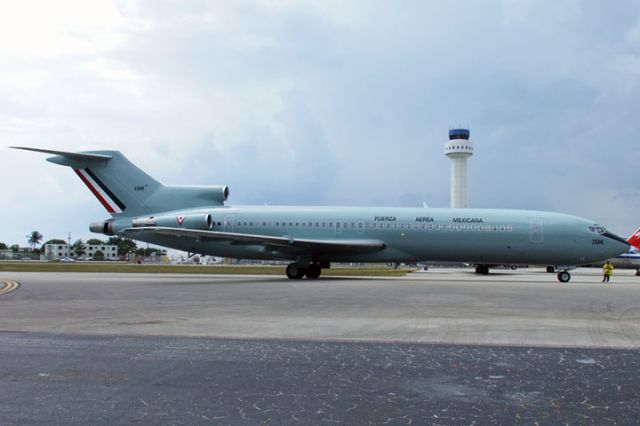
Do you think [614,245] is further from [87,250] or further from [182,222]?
[87,250]

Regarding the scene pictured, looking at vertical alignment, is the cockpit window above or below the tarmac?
above

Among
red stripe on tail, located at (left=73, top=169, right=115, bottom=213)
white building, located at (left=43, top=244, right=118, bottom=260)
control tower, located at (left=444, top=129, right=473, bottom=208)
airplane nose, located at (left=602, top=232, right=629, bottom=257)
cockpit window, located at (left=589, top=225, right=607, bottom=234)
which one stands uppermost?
control tower, located at (left=444, top=129, right=473, bottom=208)

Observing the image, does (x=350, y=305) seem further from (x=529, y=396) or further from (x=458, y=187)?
(x=458, y=187)

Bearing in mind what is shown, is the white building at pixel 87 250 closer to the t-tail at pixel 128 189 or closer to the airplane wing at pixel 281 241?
the t-tail at pixel 128 189

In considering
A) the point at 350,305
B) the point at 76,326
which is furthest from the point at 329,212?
the point at 76,326

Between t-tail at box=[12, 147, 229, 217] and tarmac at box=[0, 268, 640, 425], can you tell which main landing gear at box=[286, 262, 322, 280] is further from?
tarmac at box=[0, 268, 640, 425]

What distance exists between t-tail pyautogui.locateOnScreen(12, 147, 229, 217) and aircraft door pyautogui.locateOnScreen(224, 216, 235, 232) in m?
1.54

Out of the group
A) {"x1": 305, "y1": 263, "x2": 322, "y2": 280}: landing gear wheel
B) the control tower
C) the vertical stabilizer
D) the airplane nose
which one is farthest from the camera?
the control tower

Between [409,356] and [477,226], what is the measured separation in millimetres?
22098

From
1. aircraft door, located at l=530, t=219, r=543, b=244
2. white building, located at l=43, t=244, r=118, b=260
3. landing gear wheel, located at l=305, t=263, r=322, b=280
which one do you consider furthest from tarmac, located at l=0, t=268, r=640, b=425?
white building, located at l=43, t=244, r=118, b=260

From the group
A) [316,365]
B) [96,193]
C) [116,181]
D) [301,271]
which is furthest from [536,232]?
[316,365]

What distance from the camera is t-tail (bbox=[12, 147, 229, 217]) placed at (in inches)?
1238

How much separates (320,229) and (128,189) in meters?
10.8

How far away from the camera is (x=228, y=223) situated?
102 feet
